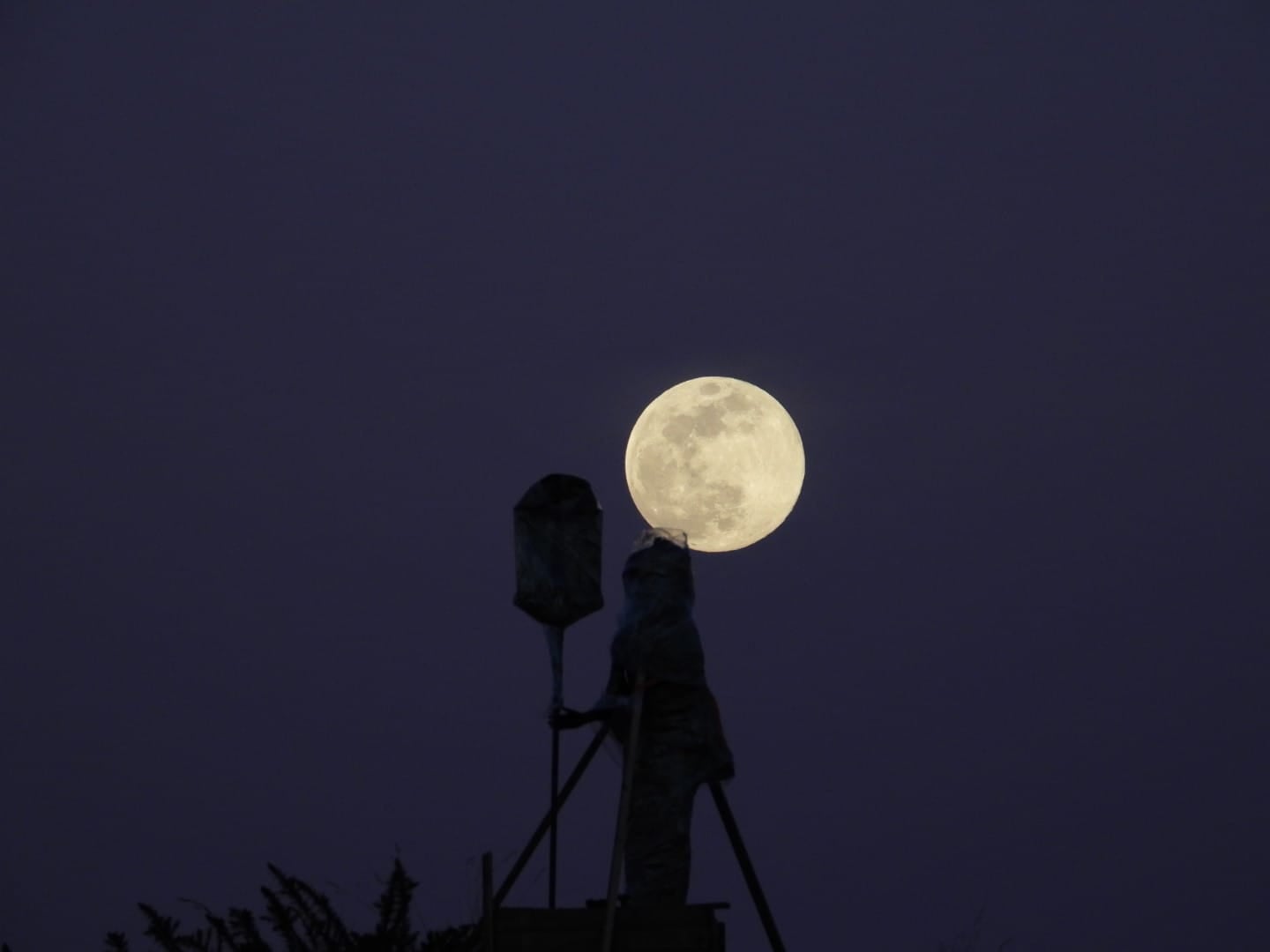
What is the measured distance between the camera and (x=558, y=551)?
25.2ft

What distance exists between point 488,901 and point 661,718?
1.39 m

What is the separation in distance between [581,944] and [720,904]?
0.63 m

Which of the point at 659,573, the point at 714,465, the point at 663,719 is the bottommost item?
the point at 663,719

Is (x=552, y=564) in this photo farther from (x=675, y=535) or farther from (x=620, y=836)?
(x=620, y=836)

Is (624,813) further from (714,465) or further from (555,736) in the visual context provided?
(714,465)

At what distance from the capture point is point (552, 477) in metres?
7.76

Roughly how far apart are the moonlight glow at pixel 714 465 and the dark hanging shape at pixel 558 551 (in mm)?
499

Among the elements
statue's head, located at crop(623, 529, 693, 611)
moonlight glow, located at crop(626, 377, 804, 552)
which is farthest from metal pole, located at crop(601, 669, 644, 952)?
moonlight glow, located at crop(626, 377, 804, 552)

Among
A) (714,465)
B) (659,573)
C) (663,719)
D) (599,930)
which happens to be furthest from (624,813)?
(714,465)

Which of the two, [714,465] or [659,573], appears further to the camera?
[714,465]

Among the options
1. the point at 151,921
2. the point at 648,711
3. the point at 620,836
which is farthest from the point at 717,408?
the point at 151,921

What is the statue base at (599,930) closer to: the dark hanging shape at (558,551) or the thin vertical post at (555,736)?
the thin vertical post at (555,736)

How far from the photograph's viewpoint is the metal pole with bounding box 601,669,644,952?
642 centimetres

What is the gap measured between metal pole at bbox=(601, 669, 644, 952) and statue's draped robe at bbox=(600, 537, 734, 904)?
0.45ft
